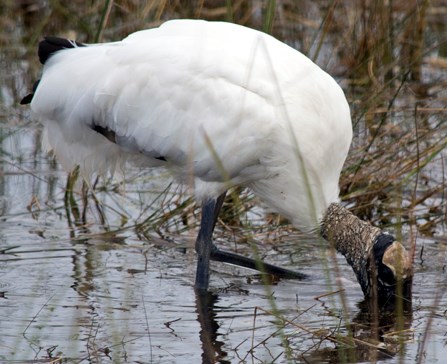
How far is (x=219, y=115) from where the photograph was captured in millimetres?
5059

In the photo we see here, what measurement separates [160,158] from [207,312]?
0.84 meters

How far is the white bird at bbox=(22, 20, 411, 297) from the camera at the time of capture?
4.99 metres

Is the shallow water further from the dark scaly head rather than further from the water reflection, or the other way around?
the dark scaly head

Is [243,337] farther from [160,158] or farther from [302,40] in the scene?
[302,40]

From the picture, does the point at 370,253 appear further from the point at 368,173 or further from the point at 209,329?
the point at 368,173

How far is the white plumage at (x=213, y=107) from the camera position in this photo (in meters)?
4.99

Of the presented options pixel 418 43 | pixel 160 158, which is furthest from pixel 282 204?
pixel 418 43

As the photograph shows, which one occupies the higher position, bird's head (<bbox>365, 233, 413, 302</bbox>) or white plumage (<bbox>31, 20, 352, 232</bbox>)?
white plumage (<bbox>31, 20, 352, 232</bbox>)

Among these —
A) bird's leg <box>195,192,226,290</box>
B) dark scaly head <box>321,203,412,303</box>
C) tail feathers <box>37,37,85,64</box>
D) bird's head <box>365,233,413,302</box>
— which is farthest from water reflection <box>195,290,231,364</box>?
tail feathers <box>37,37,85,64</box>

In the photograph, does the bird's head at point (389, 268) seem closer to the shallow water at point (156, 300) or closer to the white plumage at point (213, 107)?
the shallow water at point (156, 300)

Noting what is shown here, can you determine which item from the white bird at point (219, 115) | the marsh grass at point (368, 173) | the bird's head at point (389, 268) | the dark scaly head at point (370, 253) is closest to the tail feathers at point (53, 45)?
the white bird at point (219, 115)

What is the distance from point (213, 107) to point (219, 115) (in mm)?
46

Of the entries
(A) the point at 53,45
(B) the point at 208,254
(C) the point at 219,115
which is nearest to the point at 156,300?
(B) the point at 208,254

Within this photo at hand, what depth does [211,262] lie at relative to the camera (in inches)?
243
